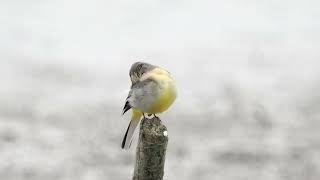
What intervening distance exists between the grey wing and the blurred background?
206 centimetres

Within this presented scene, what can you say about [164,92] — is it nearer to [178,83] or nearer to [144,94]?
[144,94]

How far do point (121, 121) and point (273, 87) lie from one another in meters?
2.72

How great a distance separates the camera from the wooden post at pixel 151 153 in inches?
215

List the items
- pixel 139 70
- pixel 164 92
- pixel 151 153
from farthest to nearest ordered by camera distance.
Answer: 1. pixel 139 70
2. pixel 164 92
3. pixel 151 153

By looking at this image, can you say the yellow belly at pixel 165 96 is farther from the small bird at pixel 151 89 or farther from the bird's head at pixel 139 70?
the bird's head at pixel 139 70

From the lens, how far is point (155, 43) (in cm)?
1305

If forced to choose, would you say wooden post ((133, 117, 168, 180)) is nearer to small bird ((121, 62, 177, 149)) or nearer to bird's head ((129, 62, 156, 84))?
small bird ((121, 62, 177, 149))

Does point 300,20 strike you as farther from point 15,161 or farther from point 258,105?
point 15,161

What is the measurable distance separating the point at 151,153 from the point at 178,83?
5694 millimetres

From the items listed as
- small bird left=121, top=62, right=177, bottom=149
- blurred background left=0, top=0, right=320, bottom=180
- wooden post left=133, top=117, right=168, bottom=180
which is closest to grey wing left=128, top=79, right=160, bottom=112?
small bird left=121, top=62, right=177, bottom=149

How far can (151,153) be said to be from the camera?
5465 mm

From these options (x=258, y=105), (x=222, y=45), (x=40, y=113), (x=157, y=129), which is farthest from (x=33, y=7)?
(x=157, y=129)

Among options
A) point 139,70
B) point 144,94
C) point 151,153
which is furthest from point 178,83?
point 151,153

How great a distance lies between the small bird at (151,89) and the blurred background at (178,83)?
208 centimetres
